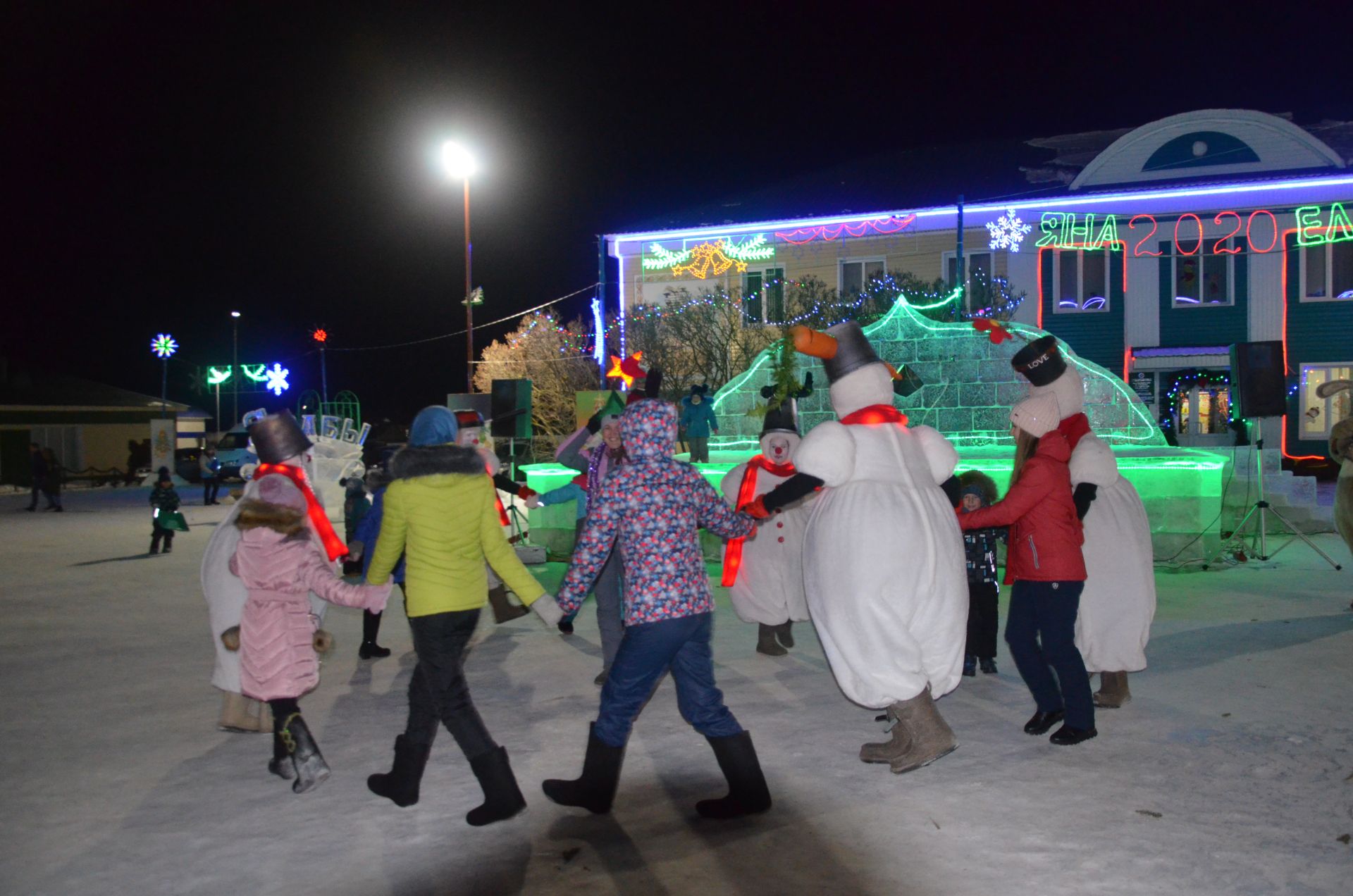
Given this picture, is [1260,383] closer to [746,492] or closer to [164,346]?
[746,492]

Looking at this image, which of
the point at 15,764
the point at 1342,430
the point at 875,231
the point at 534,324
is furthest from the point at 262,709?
the point at 534,324

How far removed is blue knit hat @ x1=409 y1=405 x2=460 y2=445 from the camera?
4.96 meters

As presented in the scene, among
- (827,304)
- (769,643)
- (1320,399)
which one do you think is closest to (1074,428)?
(769,643)

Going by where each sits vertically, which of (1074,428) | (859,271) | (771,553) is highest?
(859,271)

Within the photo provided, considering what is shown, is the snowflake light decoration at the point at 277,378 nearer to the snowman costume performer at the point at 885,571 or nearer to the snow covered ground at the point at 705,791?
the snow covered ground at the point at 705,791

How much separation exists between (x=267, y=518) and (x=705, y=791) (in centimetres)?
239

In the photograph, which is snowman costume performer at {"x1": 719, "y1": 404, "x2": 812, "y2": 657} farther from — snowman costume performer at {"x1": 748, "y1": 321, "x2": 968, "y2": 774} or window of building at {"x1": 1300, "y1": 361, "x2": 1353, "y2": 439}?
window of building at {"x1": 1300, "y1": 361, "x2": 1353, "y2": 439}

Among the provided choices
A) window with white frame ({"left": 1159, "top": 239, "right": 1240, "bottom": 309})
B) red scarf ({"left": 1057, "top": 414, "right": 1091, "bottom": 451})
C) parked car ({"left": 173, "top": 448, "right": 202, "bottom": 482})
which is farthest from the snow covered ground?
parked car ({"left": 173, "top": 448, "right": 202, "bottom": 482})

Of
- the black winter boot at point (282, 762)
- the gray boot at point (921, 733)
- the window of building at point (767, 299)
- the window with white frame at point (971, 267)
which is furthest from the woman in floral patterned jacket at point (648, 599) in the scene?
the window with white frame at point (971, 267)

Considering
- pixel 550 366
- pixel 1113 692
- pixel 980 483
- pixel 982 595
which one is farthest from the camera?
pixel 550 366

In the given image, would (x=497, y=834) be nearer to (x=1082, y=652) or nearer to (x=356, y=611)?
(x=1082, y=652)

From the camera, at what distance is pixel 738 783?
173 inches

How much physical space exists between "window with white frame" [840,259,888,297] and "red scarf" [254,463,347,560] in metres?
23.7

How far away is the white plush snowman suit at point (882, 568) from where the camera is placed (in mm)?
4770
